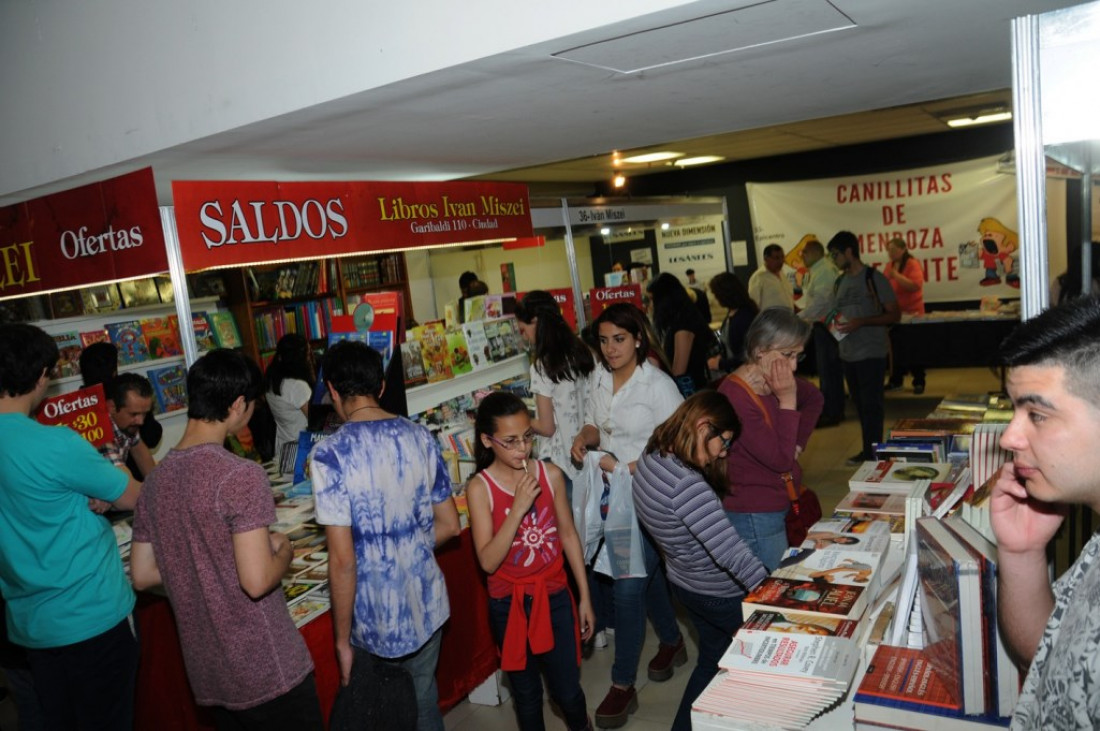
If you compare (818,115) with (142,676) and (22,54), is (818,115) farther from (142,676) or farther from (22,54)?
(142,676)

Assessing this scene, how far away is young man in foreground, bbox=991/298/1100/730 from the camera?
3.64 feet

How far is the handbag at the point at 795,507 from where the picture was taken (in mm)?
2936

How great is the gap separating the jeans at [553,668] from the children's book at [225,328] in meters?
4.41

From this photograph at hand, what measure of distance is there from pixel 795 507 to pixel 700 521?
80 cm

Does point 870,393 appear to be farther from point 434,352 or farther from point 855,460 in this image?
point 434,352

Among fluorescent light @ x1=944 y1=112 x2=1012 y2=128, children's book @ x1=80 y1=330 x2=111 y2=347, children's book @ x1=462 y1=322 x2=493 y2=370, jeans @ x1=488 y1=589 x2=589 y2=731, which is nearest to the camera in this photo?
jeans @ x1=488 y1=589 x2=589 y2=731

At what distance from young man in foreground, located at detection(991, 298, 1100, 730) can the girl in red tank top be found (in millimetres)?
1540

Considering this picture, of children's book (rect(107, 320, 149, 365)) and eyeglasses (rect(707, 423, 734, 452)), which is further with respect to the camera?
children's book (rect(107, 320, 149, 365))

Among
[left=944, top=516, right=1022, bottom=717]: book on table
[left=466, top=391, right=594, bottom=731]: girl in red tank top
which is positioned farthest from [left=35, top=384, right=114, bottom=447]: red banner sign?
[left=944, top=516, right=1022, bottom=717]: book on table

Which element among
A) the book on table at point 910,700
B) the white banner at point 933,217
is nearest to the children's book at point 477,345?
the book on table at point 910,700

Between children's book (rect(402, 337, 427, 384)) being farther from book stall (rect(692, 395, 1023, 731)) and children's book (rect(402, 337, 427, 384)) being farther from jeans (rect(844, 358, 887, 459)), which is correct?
jeans (rect(844, 358, 887, 459))

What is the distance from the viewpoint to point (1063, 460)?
122cm

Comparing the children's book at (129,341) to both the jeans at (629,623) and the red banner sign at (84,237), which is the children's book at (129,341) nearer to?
the red banner sign at (84,237)

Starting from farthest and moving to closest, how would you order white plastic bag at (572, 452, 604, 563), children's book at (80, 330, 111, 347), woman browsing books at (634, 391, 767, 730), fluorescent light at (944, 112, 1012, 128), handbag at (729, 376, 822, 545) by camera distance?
fluorescent light at (944, 112, 1012, 128)
children's book at (80, 330, 111, 347)
white plastic bag at (572, 452, 604, 563)
handbag at (729, 376, 822, 545)
woman browsing books at (634, 391, 767, 730)
